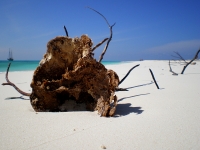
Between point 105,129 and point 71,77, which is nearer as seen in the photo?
point 105,129

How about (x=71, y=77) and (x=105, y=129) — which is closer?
(x=105, y=129)

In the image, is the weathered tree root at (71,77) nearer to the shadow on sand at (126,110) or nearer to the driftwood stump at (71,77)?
the driftwood stump at (71,77)

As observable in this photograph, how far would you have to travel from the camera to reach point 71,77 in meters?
2.39

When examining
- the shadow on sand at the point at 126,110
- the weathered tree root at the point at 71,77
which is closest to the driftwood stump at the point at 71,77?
the weathered tree root at the point at 71,77

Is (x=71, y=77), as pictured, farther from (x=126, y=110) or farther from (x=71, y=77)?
(x=126, y=110)

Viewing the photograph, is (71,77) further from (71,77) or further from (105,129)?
(105,129)

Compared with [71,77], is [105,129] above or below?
below

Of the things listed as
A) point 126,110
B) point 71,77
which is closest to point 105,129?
point 126,110

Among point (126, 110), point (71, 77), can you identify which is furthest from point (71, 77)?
point (126, 110)

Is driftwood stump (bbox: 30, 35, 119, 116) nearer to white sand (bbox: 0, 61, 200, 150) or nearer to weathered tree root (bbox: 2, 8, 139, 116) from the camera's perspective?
weathered tree root (bbox: 2, 8, 139, 116)

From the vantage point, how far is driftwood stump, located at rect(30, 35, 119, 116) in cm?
236

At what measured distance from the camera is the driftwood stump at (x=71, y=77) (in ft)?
7.73

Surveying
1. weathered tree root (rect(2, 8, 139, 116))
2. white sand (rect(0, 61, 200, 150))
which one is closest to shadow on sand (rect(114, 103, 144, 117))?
white sand (rect(0, 61, 200, 150))

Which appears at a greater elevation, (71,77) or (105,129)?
(71,77)
